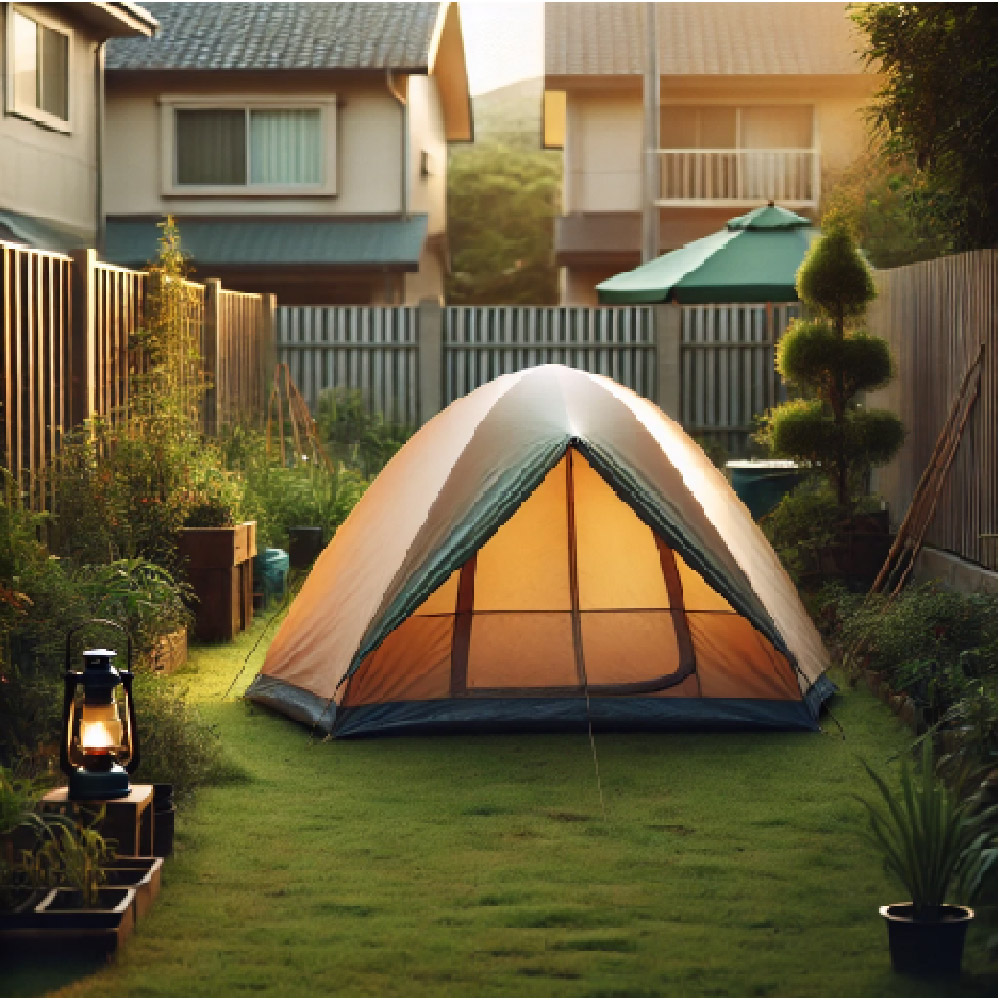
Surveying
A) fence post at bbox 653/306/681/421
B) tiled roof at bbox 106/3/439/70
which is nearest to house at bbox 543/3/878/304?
tiled roof at bbox 106/3/439/70

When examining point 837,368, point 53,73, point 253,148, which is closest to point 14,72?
point 53,73

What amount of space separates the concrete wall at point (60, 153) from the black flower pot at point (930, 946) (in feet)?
43.6

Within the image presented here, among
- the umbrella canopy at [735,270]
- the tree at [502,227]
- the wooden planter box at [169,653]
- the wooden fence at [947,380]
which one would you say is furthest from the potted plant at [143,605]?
the tree at [502,227]

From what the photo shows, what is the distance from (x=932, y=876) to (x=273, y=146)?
18.4 metres

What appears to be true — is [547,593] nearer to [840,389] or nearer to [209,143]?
[840,389]

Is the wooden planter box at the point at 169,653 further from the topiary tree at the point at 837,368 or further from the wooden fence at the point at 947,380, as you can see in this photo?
the topiary tree at the point at 837,368

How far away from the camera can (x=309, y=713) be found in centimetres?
735

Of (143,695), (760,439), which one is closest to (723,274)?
(760,439)

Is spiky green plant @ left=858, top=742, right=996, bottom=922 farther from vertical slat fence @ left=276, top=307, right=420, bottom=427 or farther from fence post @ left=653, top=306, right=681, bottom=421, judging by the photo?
vertical slat fence @ left=276, top=307, right=420, bottom=427

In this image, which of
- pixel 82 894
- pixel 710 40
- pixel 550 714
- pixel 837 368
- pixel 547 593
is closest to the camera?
pixel 82 894

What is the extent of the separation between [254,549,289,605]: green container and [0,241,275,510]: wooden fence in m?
1.45

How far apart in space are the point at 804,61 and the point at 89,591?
60.6 feet

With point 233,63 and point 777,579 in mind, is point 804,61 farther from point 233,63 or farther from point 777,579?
point 777,579

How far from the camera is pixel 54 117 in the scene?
16828 mm
